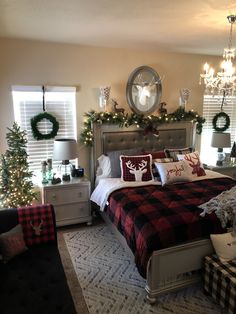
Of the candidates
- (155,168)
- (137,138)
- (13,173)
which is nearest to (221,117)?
(137,138)

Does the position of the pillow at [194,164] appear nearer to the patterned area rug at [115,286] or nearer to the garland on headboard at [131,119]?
the garland on headboard at [131,119]

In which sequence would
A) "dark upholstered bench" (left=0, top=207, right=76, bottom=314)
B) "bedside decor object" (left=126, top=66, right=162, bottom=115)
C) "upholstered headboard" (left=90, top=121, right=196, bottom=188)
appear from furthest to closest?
"bedside decor object" (left=126, top=66, right=162, bottom=115) → "upholstered headboard" (left=90, top=121, right=196, bottom=188) → "dark upholstered bench" (left=0, top=207, right=76, bottom=314)

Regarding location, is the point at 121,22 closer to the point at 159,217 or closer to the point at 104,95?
the point at 104,95

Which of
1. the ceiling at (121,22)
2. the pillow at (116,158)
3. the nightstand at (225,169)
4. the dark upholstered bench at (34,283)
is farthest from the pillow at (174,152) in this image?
the dark upholstered bench at (34,283)

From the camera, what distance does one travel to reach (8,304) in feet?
5.30

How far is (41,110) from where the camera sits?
11.8 ft

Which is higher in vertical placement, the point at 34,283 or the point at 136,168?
the point at 136,168

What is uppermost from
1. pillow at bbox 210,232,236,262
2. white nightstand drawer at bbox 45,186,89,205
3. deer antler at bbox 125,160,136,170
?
deer antler at bbox 125,160,136,170

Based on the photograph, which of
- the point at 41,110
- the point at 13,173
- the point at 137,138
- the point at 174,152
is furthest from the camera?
the point at 137,138

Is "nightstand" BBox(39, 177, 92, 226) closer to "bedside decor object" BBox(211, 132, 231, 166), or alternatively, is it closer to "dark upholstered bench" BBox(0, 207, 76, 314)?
"dark upholstered bench" BBox(0, 207, 76, 314)

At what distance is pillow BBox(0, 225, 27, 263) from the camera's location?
2.11m

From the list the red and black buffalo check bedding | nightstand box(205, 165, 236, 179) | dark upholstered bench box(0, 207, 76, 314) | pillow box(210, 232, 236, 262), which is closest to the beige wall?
nightstand box(205, 165, 236, 179)

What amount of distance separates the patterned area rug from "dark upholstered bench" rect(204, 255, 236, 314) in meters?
0.14

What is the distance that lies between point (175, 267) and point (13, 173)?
2.22 meters
